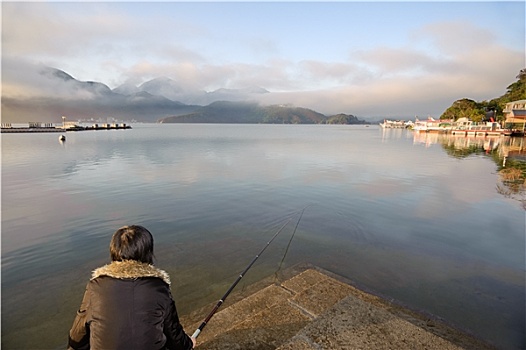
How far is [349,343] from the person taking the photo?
3455 mm

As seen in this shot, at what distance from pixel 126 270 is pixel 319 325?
257cm

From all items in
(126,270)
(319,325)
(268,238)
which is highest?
(126,270)

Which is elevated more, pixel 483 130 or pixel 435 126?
pixel 435 126

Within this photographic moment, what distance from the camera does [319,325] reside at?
3.79m

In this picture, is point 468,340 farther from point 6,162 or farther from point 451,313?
point 6,162

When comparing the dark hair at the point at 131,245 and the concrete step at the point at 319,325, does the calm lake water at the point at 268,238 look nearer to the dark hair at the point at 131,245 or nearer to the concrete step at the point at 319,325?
the concrete step at the point at 319,325

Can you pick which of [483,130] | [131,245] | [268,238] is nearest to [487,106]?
[483,130]

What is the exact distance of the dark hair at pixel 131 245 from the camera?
2604mm

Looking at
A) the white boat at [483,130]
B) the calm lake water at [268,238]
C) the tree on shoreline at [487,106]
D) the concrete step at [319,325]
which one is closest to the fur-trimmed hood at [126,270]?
the concrete step at [319,325]

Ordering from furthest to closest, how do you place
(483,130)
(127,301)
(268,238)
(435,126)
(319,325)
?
(435,126) < (483,130) < (268,238) < (319,325) < (127,301)

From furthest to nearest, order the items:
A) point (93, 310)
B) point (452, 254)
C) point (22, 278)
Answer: point (452, 254) → point (22, 278) → point (93, 310)

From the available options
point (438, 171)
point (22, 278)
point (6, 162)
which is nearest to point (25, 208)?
point (22, 278)

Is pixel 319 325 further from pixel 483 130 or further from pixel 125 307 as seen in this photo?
pixel 483 130

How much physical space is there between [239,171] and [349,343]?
22.0 metres
